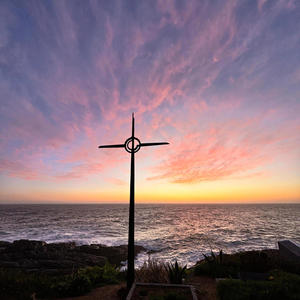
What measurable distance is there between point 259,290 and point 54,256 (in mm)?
21650

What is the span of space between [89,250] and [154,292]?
21110 millimetres

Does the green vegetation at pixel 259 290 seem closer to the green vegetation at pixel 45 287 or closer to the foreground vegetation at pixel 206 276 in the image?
the foreground vegetation at pixel 206 276

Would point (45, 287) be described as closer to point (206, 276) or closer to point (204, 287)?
point (204, 287)

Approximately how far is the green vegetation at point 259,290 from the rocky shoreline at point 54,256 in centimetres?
1587

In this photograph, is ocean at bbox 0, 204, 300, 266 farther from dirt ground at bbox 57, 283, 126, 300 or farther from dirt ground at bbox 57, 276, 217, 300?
dirt ground at bbox 57, 283, 126, 300

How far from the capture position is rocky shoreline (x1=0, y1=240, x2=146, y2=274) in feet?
59.1

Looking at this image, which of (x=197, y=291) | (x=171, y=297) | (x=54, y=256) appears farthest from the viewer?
(x=54, y=256)

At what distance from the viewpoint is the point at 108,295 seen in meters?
6.74

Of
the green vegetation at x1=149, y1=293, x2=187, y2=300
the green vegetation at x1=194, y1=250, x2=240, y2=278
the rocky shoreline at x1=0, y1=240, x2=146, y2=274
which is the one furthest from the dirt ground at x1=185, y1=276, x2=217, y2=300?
the rocky shoreline at x1=0, y1=240, x2=146, y2=274

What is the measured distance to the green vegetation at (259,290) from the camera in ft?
14.7

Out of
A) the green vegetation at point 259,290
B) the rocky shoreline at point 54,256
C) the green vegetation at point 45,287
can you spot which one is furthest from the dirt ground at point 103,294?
the rocky shoreline at point 54,256

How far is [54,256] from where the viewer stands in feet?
66.8

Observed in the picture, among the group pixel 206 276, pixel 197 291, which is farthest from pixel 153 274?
pixel 206 276

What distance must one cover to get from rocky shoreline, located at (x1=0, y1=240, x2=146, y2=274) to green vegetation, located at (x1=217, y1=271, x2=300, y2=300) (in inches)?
625
